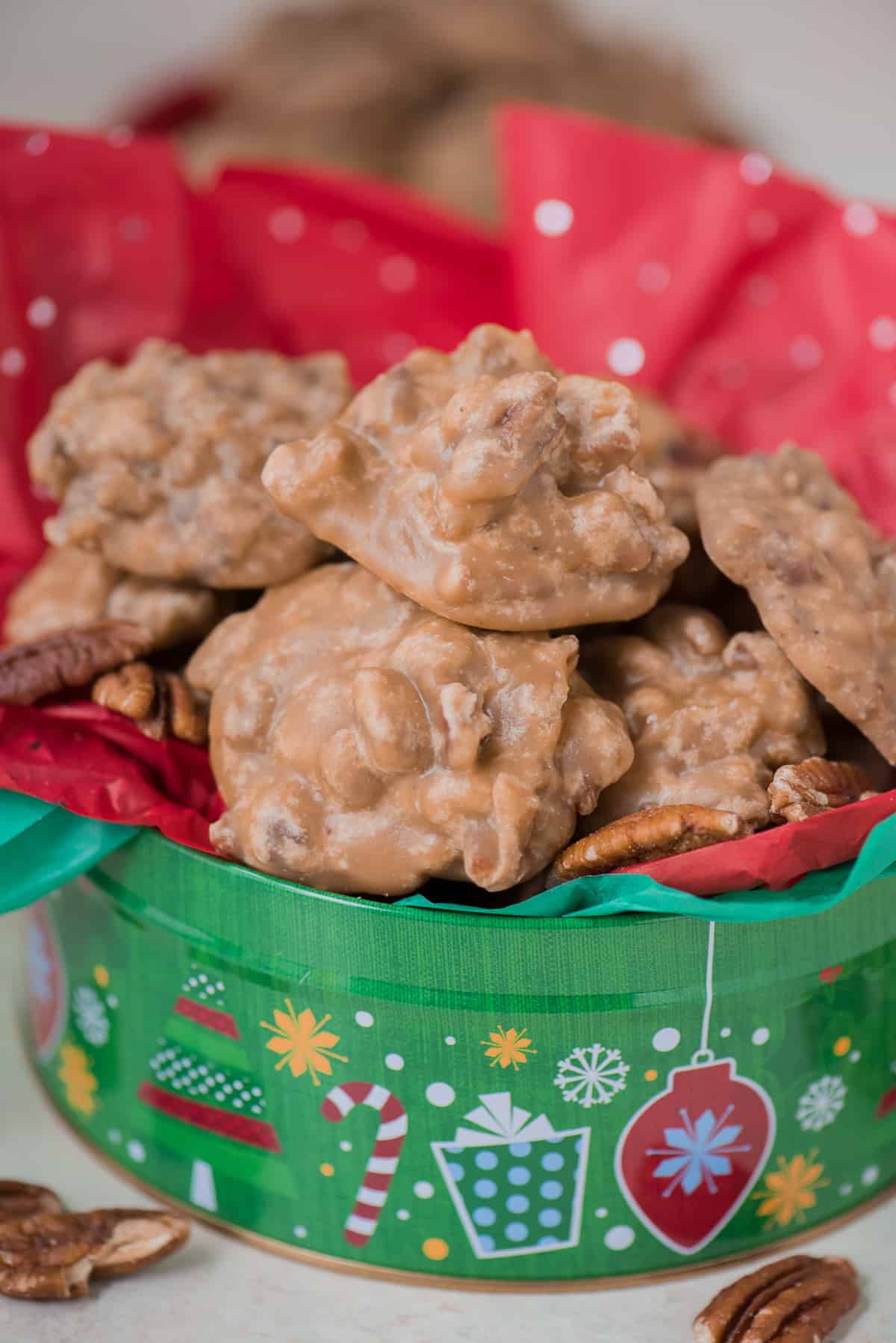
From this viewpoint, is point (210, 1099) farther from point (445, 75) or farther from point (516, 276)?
point (445, 75)

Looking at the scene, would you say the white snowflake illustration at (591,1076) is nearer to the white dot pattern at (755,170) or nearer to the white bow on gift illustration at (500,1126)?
the white bow on gift illustration at (500,1126)

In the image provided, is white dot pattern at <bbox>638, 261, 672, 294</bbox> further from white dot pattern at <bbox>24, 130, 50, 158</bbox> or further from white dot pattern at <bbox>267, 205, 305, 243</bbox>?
white dot pattern at <bbox>24, 130, 50, 158</bbox>

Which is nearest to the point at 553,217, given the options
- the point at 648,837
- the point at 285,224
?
the point at 285,224

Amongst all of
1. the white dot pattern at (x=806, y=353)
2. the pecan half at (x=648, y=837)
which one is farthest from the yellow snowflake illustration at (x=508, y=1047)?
the white dot pattern at (x=806, y=353)

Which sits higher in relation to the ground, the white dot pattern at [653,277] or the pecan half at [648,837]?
the white dot pattern at [653,277]

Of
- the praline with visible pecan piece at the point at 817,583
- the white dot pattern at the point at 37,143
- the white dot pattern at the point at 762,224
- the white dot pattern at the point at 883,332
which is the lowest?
the praline with visible pecan piece at the point at 817,583

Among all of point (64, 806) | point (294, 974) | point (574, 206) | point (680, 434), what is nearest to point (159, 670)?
point (64, 806)

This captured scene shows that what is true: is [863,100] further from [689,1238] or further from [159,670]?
[689,1238]
